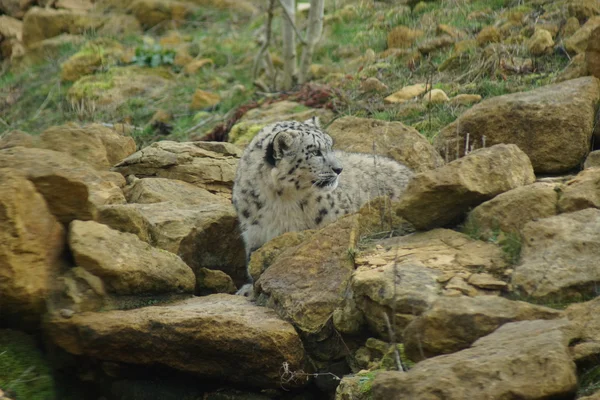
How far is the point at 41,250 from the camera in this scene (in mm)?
6086

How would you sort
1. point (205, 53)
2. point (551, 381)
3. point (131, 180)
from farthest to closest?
point (205, 53) < point (131, 180) < point (551, 381)

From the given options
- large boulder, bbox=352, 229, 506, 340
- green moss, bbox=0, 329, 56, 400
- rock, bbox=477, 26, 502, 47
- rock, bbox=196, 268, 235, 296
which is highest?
rock, bbox=477, 26, 502, 47

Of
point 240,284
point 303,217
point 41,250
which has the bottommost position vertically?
point 240,284

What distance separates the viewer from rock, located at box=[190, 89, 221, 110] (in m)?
15.1

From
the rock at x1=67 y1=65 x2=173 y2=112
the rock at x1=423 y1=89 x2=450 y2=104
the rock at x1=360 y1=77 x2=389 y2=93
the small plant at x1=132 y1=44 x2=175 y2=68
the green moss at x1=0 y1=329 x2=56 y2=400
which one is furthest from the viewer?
the small plant at x1=132 y1=44 x2=175 y2=68

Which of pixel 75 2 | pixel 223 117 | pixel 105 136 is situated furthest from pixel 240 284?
pixel 75 2

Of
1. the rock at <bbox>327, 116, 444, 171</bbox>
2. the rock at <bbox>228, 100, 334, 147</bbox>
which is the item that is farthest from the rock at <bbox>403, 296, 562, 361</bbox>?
the rock at <bbox>228, 100, 334, 147</bbox>

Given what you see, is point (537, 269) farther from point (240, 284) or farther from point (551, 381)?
point (240, 284)

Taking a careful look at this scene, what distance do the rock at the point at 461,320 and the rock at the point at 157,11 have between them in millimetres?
17089

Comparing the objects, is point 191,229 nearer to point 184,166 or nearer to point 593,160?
point 184,166

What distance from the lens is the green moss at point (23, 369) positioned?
5.76 metres

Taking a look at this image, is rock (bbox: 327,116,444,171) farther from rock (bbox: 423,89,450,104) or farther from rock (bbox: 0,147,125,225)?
rock (bbox: 0,147,125,225)

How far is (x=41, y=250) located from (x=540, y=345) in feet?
11.4

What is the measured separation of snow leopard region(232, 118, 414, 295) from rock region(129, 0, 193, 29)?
13.0m
